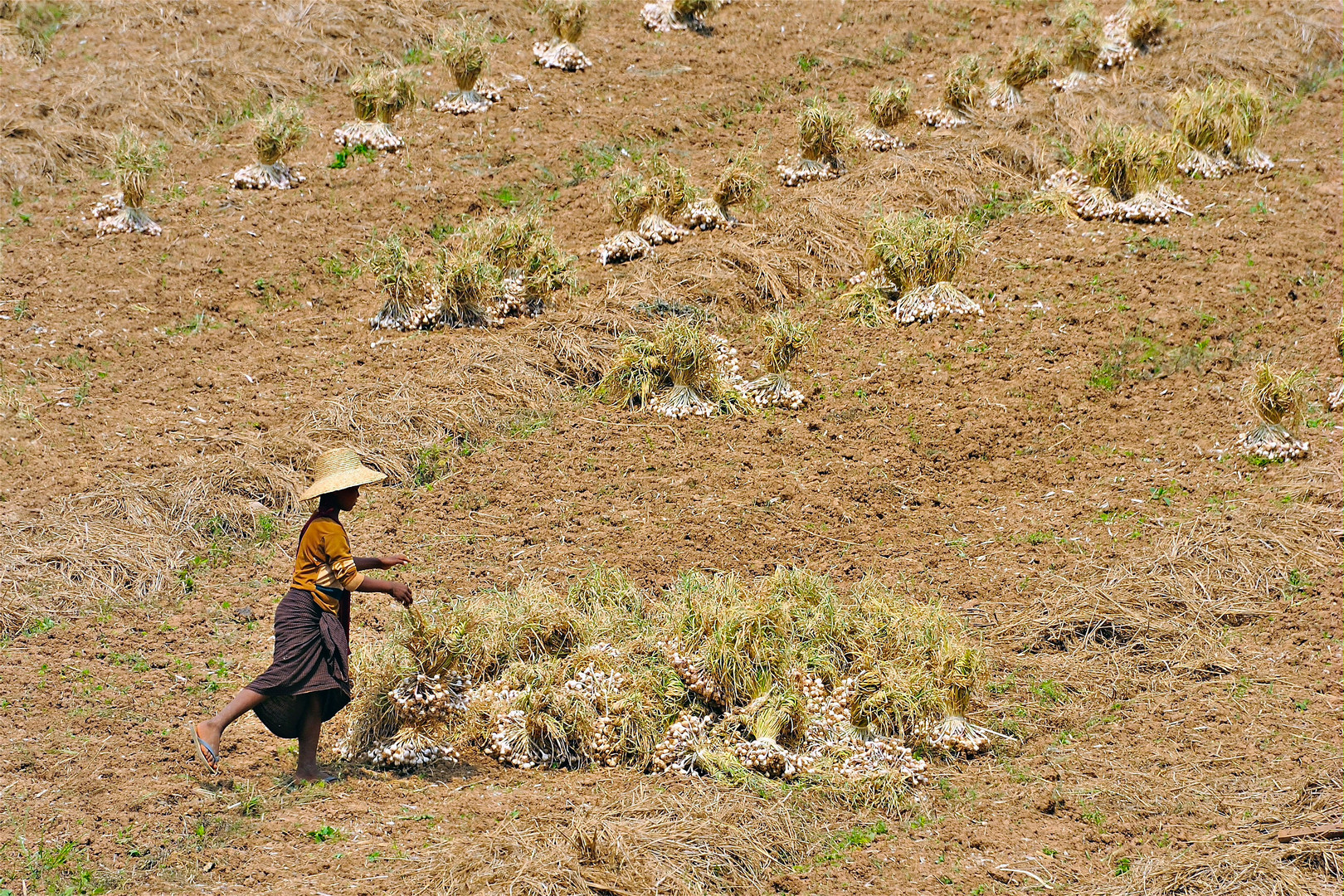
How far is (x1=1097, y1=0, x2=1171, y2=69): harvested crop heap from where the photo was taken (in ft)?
35.0

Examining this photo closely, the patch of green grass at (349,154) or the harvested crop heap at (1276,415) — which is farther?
the patch of green grass at (349,154)

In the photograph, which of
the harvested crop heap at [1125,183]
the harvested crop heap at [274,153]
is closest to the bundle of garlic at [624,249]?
the harvested crop heap at [274,153]

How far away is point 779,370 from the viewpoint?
752 cm

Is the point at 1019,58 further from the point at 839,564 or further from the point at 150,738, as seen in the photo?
the point at 150,738

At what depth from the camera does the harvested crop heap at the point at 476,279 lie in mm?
7910

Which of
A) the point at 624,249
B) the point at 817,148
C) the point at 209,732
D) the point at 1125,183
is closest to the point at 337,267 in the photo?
the point at 624,249

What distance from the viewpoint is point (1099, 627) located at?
5.60 meters

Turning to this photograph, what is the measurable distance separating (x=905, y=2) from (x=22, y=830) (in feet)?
36.4

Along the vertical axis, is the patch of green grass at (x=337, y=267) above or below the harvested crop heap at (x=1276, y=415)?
above

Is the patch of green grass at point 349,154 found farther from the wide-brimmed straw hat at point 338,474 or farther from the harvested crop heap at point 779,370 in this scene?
the wide-brimmed straw hat at point 338,474

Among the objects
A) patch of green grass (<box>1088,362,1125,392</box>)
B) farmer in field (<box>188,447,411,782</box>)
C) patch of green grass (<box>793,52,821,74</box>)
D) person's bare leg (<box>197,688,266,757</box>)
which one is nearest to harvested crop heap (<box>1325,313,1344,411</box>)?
patch of green grass (<box>1088,362,1125,392</box>)

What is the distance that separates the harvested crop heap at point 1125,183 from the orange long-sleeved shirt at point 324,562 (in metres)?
6.59

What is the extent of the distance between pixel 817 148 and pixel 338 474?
615 cm

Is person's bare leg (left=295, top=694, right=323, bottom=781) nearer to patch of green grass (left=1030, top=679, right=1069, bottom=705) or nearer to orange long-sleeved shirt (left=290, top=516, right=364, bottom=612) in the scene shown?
orange long-sleeved shirt (left=290, top=516, right=364, bottom=612)
